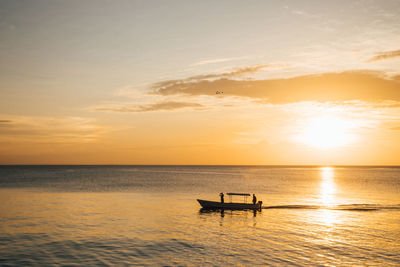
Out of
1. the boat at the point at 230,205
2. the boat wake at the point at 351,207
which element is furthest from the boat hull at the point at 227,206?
the boat wake at the point at 351,207

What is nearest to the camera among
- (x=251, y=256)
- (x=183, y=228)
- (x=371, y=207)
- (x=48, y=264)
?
(x=48, y=264)

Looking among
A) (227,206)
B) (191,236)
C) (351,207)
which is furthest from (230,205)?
(351,207)

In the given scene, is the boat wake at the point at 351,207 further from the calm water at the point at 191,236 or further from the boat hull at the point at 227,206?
the boat hull at the point at 227,206

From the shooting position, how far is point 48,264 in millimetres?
25281

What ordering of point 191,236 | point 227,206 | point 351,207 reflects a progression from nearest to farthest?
point 191,236 → point 227,206 → point 351,207

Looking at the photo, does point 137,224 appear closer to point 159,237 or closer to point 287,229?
point 159,237

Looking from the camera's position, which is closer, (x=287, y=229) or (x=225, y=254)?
(x=225, y=254)

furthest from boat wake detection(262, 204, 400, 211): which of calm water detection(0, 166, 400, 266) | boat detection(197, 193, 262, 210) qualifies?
boat detection(197, 193, 262, 210)

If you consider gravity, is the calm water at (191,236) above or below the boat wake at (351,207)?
below

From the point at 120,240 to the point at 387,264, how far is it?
26.1 metres

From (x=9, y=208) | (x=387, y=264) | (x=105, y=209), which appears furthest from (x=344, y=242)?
(x=9, y=208)

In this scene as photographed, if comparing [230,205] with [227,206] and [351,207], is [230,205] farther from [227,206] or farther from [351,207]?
[351,207]

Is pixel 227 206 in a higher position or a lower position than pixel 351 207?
lower

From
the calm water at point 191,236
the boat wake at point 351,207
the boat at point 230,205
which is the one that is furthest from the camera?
the boat wake at point 351,207
